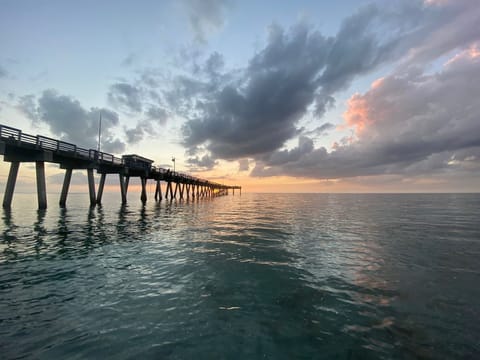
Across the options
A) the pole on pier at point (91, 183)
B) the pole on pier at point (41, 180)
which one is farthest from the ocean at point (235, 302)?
the pole on pier at point (91, 183)

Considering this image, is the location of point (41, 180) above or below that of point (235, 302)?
above

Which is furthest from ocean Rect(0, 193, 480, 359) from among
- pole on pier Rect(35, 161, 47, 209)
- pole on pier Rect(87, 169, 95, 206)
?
pole on pier Rect(87, 169, 95, 206)

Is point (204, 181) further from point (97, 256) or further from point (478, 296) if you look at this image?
point (478, 296)

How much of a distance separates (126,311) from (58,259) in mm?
5819

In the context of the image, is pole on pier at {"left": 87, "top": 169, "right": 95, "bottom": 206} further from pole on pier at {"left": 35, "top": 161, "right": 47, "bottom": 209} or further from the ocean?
the ocean

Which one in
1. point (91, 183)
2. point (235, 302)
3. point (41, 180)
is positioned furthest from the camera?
point (91, 183)

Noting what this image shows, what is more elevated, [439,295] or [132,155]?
[132,155]

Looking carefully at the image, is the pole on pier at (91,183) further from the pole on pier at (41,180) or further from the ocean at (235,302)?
the ocean at (235,302)

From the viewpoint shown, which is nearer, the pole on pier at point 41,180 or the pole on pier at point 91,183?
the pole on pier at point 41,180

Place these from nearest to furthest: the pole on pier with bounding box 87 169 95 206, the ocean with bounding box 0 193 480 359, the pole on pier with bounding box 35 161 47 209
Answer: the ocean with bounding box 0 193 480 359 < the pole on pier with bounding box 35 161 47 209 < the pole on pier with bounding box 87 169 95 206

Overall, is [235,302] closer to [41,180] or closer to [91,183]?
[41,180]

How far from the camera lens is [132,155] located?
37.1 meters

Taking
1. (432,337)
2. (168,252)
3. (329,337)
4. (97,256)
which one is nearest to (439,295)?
(432,337)

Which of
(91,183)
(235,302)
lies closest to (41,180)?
(91,183)
